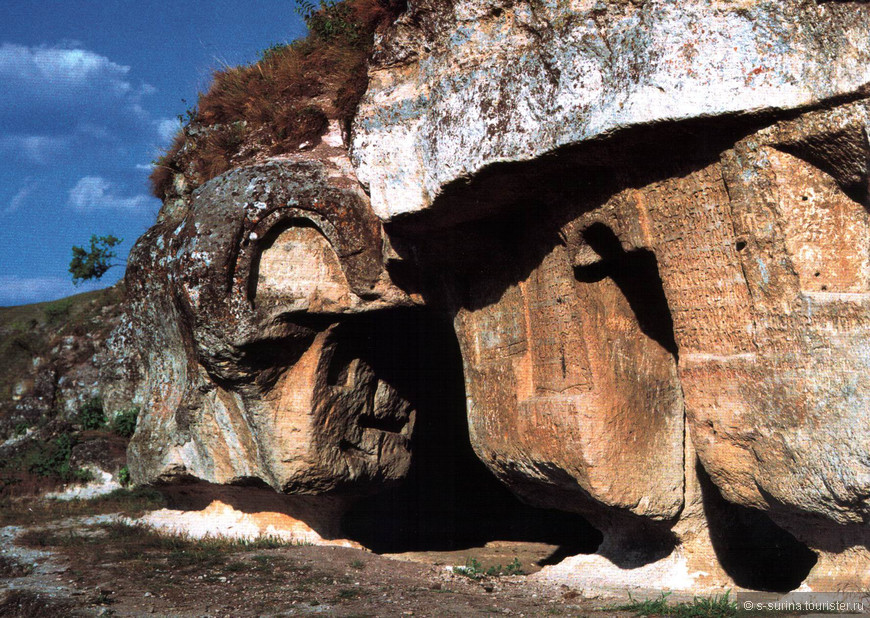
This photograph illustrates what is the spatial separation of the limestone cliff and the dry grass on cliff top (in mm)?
488

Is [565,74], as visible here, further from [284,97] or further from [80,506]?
[80,506]

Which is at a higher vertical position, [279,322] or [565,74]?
[565,74]

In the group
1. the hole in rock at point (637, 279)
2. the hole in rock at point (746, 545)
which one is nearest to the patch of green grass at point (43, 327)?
the hole in rock at point (637, 279)

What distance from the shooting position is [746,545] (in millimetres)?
6461

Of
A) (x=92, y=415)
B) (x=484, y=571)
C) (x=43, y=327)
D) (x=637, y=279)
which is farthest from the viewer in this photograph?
(x=43, y=327)

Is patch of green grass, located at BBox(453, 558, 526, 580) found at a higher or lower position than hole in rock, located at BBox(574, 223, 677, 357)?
lower

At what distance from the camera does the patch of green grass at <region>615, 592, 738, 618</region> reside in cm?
512

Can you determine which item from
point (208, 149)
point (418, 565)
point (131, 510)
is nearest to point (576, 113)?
point (418, 565)

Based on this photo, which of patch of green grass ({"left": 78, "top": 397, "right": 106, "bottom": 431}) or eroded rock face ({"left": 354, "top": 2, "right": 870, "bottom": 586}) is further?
patch of green grass ({"left": 78, "top": 397, "right": 106, "bottom": 431})

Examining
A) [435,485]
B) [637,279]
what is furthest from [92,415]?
[637,279]

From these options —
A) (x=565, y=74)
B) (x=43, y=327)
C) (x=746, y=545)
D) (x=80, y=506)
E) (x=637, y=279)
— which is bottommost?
(x=746, y=545)

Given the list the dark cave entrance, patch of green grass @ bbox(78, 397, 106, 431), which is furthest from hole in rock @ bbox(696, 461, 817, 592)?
patch of green grass @ bbox(78, 397, 106, 431)

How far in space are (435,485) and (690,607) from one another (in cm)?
564

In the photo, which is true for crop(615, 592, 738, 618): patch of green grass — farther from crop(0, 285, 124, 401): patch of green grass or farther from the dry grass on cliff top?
crop(0, 285, 124, 401): patch of green grass
